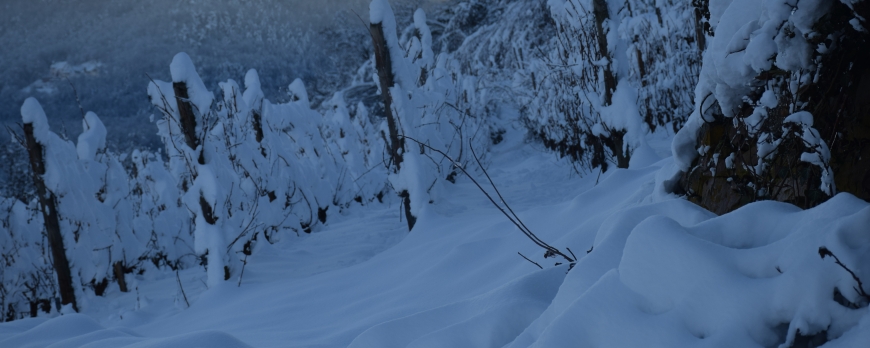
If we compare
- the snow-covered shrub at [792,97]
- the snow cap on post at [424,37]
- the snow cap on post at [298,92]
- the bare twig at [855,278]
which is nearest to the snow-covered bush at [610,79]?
the snow cap on post at [424,37]

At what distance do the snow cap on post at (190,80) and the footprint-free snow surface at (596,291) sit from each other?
2.22 metres

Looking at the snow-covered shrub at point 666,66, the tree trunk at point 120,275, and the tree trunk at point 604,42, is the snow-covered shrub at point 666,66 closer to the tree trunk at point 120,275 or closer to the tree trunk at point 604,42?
the tree trunk at point 604,42

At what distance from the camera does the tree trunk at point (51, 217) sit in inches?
302

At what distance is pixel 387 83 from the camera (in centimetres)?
679

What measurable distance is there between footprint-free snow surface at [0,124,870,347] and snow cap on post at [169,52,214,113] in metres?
2.22

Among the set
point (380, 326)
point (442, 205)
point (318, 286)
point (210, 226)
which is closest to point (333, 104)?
point (442, 205)

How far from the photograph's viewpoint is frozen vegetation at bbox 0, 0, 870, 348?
1474 millimetres

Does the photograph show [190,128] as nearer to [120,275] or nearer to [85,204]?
[85,204]

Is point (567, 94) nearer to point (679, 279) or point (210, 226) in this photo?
point (210, 226)

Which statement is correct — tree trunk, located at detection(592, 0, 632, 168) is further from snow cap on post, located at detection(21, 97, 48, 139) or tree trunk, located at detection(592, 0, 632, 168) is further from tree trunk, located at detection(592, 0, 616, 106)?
snow cap on post, located at detection(21, 97, 48, 139)

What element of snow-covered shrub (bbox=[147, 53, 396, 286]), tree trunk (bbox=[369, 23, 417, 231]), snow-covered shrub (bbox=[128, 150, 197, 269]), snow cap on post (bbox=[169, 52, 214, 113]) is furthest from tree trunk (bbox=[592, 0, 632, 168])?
snow-covered shrub (bbox=[128, 150, 197, 269])

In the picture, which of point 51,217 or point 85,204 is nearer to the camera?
point 51,217

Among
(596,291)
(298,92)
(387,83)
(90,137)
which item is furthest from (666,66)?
(90,137)

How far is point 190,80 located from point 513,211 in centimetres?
369
